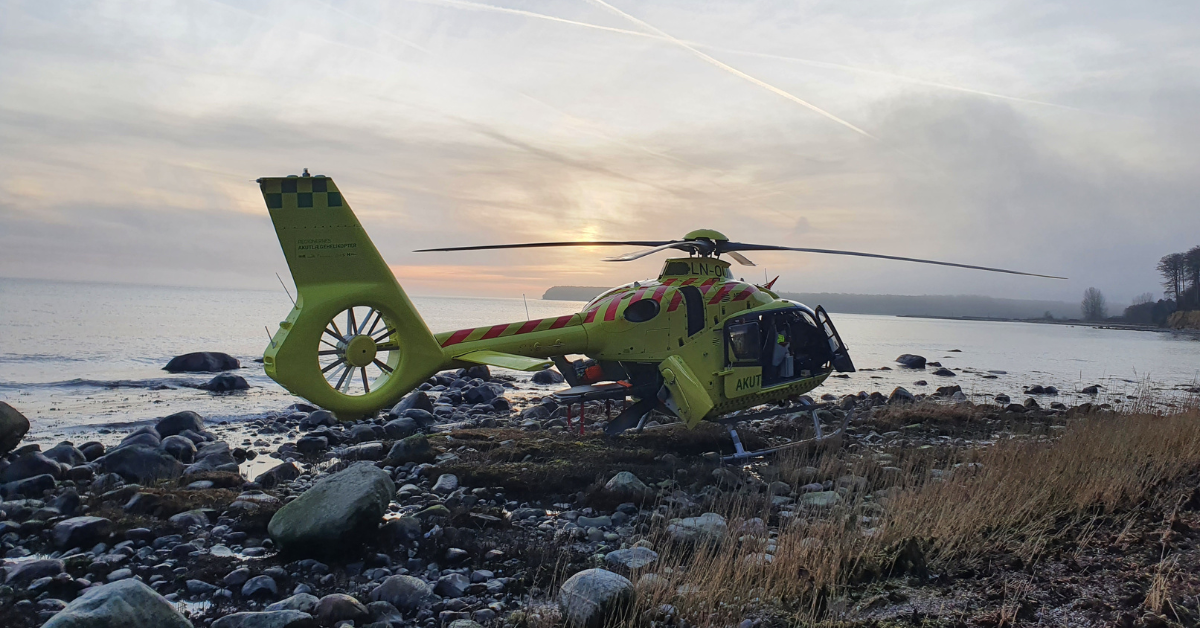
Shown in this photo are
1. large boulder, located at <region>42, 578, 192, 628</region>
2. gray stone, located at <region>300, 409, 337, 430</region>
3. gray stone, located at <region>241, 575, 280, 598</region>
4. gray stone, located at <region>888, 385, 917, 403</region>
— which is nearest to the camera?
large boulder, located at <region>42, 578, 192, 628</region>

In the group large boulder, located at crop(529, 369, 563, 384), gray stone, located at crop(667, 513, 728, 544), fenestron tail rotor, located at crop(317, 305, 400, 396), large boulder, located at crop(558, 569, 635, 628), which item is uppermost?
fenestron tail rotor, located at crop(317, 305, 400, 396)

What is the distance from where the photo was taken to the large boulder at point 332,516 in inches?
269

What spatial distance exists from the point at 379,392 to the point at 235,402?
44.2 ft

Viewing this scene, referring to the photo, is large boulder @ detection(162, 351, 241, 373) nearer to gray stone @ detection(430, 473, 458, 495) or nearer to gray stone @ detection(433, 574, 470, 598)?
gray stone @ detection(430, 473, 458, 495)

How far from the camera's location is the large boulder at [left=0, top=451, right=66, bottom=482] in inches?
376

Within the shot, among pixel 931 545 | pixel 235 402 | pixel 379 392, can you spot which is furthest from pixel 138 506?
pixel 235 402

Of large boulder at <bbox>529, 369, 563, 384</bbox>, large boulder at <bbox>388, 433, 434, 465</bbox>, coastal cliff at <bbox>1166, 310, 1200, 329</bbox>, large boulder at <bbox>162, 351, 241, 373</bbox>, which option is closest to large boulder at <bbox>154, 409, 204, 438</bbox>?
large boulder at <bbox>388, 433, 434, 465</bbox>

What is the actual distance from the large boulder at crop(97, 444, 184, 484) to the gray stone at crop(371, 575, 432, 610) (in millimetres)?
6031

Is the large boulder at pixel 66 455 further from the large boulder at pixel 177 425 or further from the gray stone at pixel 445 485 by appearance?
the gray stone at pixel 445 485

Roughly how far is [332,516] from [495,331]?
416 cm

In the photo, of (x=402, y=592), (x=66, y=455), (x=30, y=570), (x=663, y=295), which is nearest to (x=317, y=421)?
(x=66, y=455)

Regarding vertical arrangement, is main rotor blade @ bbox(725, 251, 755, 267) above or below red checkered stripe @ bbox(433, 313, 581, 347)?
above

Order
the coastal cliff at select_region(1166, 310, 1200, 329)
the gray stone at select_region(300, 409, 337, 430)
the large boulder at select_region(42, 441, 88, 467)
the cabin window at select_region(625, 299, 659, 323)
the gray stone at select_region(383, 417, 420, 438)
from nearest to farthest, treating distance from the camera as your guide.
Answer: the large boulder at select_region(42, 441, 88, 467), the cabin window at select_region(625, 299, 659, 323), the gray stone at select_region(383, 417, 420, 438), the gray stone at select_region(300, 409, 337, 430), the coastal cliff at select_region(1166, 310, 1200, 329)

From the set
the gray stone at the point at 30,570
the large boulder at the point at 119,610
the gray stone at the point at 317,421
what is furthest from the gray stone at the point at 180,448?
the large boulder at the point at 119,610
